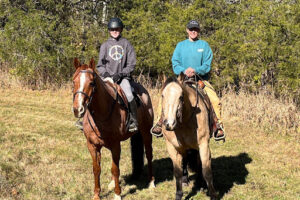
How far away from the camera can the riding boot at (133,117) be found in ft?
20.9

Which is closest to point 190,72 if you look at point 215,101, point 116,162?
point 215,101

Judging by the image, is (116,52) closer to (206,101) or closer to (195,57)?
(195,57)

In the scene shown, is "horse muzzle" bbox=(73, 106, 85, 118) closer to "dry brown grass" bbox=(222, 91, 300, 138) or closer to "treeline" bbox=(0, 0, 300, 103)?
"dry brown grass" bbox=(222, 91, 300, 138)

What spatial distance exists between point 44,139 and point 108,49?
15.0ft

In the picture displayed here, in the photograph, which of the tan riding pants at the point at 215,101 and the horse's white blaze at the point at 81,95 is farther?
the tan riding pants at the point at 215,101

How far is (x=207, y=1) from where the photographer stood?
49.1 feet

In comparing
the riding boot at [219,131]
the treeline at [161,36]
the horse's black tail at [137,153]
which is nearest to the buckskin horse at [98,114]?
the horse's black tail at [137,153]

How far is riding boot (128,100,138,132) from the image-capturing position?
20.9 ft

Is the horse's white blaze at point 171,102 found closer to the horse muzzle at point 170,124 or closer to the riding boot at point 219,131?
the horse muzzle at point 170,124

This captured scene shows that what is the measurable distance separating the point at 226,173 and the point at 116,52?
3736mm

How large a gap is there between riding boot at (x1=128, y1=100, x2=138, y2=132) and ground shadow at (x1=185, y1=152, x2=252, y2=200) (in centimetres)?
165

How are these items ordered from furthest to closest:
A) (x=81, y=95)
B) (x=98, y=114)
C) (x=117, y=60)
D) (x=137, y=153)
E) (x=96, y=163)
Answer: (x=137, y=153)
(x=117, y=60)
(x=96, y=163)
(x=98, y=114)
(x=81, y=95)

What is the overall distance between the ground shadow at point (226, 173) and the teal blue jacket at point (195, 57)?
2159 millimetres

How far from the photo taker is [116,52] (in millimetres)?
6840
